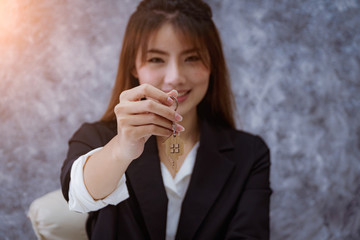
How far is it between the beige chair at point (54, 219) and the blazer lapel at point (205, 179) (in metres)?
0.26

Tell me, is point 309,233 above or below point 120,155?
below

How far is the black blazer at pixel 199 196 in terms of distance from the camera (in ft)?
2.36

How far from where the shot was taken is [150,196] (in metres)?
0.72

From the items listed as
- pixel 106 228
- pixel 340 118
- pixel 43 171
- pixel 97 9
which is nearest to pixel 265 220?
pixel 106 228

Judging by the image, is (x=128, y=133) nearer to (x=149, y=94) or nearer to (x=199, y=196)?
(x=149, y=94)

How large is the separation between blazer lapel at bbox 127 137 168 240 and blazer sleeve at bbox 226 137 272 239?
164 millimetres

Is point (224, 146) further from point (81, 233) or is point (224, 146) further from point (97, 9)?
point (97, 9)

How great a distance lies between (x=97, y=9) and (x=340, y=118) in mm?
825

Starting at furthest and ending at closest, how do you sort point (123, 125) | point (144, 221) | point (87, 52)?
point (87, 52) < point (144, 221) < point (123, 125)

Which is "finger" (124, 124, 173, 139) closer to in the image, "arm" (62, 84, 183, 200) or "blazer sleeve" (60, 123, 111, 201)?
"arm" (62, 84, 183, 200)

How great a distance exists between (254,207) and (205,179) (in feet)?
0.43

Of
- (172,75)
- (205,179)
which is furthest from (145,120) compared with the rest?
(205,179)

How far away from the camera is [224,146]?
0.84m

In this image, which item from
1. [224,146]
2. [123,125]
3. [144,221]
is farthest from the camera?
[224,146]
